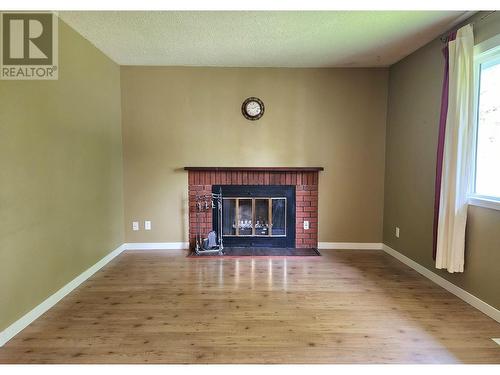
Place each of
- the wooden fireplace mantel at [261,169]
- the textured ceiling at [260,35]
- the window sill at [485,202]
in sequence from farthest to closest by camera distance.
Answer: the wooden fireplace mantel at [261,169] < the textured ceiling at [260,35] < the window sill at [485,202]

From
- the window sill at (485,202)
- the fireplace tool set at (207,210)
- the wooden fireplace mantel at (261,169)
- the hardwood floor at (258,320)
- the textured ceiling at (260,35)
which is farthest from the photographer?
the fireplace tool set at (207,210)

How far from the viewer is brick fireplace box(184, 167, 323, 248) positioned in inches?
163

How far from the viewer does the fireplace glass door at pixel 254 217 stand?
4.21 m

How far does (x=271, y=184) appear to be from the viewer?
4.16 metres

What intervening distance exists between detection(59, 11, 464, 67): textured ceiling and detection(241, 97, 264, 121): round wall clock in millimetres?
458

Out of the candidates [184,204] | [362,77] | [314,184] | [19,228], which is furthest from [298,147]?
[19,228]

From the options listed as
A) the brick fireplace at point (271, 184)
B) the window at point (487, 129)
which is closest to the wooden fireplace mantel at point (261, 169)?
the brick fireplace at point (271, 184)

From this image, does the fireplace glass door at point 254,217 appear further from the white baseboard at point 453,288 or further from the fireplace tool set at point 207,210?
the white baseboard at point 453,288

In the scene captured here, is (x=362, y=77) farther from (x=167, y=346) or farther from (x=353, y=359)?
(x=167, y=346)

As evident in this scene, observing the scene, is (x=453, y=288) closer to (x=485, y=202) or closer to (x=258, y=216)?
(x=485, y=202)

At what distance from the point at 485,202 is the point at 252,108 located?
269cm

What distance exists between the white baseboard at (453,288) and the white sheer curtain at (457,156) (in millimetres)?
232

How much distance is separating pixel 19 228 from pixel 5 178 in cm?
37

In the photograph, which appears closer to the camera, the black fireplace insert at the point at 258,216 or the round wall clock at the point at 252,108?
the round wall clock at the point at 252,108
